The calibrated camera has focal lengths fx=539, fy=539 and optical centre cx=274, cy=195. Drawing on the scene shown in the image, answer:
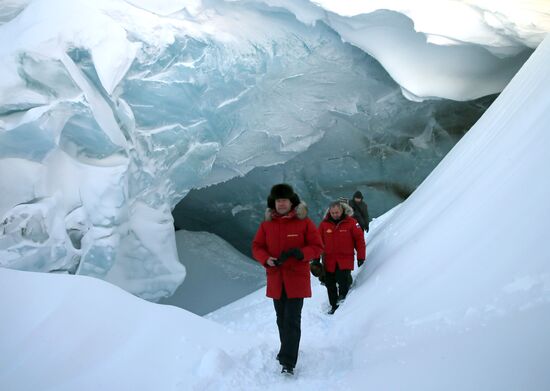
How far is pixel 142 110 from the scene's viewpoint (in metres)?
6.12

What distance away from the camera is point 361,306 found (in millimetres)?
3645

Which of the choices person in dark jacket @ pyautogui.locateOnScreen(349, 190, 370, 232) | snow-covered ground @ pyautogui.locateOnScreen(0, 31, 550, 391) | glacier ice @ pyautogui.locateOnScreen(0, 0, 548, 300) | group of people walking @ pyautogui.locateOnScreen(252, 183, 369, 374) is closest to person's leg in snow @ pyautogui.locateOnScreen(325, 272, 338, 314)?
snow-covered ground @ pyautogui.locateOnScreen(0, 31, 550, 391)

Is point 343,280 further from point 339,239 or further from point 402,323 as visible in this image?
point 402,323

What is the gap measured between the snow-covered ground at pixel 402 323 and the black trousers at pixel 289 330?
107 millimetres

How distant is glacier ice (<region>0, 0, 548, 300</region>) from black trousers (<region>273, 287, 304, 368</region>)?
8.59ft

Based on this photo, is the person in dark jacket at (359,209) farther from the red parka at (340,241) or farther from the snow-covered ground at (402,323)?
the snow-covered ground at (402,323)

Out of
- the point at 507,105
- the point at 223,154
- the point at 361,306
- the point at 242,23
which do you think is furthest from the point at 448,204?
the point at 223,154

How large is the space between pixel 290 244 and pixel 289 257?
3.3 inches

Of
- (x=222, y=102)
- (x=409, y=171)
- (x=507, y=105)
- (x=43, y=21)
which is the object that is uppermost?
(x=507, y=105)

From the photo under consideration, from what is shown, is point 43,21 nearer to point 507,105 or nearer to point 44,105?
point 44,105

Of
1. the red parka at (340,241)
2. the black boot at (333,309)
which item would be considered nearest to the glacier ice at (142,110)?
the red parka at (340,241)

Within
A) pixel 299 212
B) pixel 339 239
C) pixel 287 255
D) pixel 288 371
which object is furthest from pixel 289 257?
pixel 339 239

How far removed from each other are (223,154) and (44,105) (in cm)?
323

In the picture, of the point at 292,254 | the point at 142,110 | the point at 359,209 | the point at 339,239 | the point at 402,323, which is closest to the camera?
the point at 402,323
